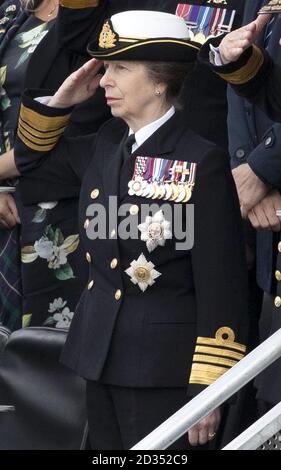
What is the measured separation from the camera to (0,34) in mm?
6320

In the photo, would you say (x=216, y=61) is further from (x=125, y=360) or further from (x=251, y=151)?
(x=125, y=360)

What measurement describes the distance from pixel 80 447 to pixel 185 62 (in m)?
1.44

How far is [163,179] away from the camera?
4.48 m

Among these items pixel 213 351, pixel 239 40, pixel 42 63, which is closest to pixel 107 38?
pixel 239 40

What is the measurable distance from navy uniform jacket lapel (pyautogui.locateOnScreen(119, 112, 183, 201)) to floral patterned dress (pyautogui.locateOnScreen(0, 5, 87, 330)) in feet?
3.87

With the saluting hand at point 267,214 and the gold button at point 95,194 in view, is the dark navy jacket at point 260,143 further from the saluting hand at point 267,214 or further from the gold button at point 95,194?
the gold button at point 95,194

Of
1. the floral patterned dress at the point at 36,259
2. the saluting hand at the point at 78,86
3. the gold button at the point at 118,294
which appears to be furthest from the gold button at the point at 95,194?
the floral patterned dress at the point at 36,259

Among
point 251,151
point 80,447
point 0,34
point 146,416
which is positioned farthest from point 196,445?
point 0,34

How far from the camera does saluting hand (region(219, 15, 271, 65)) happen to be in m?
4.34

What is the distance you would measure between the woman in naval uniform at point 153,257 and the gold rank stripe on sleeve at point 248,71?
0.17 m

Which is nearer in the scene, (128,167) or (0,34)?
(128,167)

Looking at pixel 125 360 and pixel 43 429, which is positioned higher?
pixel 125 360
